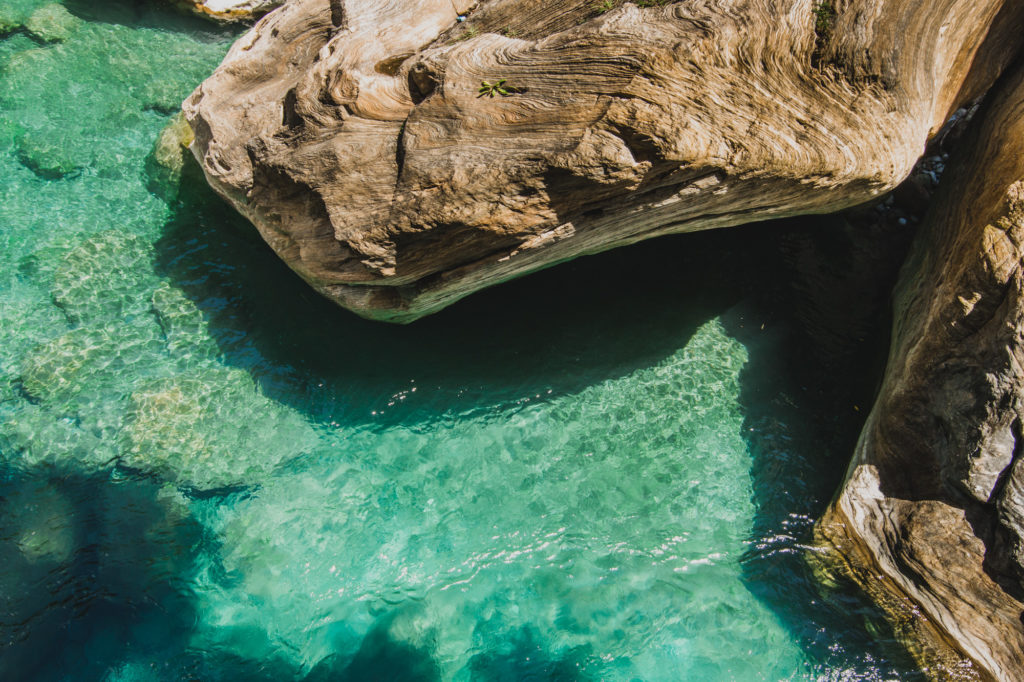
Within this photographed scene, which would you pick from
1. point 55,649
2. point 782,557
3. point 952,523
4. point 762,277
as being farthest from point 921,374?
point 55,649

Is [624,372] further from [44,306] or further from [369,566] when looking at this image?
[44,306]

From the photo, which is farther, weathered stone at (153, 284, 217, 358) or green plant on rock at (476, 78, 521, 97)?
weathered stone at (153, 284, 217, 358)

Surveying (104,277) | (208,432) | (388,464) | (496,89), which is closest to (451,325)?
(388,464)

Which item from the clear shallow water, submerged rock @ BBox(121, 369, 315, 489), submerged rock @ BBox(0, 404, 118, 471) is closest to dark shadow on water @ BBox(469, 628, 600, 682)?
the clear shallow water

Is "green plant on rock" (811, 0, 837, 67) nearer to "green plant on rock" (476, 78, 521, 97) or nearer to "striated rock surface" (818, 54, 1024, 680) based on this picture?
"striated rock surface" (818, 54, 1024, 680)

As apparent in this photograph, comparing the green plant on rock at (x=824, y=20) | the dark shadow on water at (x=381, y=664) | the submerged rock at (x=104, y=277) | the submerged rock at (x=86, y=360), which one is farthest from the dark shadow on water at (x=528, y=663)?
the green plant on rock at (x=824, y=20)

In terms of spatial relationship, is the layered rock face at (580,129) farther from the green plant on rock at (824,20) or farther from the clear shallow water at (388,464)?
the clear shallow water at (388,464)
